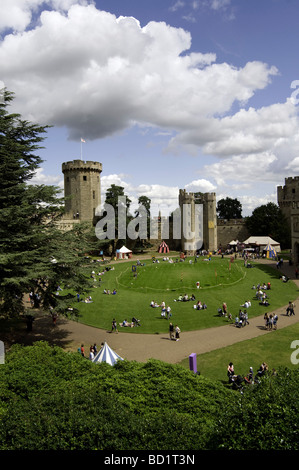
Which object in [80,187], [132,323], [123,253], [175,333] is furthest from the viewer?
[80,187]

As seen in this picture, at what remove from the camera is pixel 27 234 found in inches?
742

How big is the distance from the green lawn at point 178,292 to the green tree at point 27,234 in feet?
7.28

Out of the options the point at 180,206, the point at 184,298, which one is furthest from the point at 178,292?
the point at 180,206

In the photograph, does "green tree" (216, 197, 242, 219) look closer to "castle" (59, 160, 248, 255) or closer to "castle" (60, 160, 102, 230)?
"castle" (59, 160, 248, 255)

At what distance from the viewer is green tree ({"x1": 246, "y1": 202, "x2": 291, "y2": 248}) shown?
65312 mm

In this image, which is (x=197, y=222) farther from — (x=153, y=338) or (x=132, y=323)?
(x=153, y=338)

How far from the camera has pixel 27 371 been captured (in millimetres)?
11797

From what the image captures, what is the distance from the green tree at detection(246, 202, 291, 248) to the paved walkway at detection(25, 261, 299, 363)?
4291 centimetres

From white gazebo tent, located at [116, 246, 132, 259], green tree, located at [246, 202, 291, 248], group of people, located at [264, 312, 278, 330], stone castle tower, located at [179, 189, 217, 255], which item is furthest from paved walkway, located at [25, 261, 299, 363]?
green tree, located at [246, 202, 291, 248]

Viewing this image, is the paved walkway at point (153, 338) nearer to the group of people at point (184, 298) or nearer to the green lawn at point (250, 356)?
the green lawn at point (250, 356)

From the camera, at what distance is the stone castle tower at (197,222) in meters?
65.4

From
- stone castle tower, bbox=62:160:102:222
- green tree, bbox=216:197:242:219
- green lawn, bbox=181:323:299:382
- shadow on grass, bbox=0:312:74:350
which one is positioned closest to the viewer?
green lawn, bbox=181:323:299:382

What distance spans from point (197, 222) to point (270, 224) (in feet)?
47.5

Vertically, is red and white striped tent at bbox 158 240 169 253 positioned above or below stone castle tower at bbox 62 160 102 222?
below
